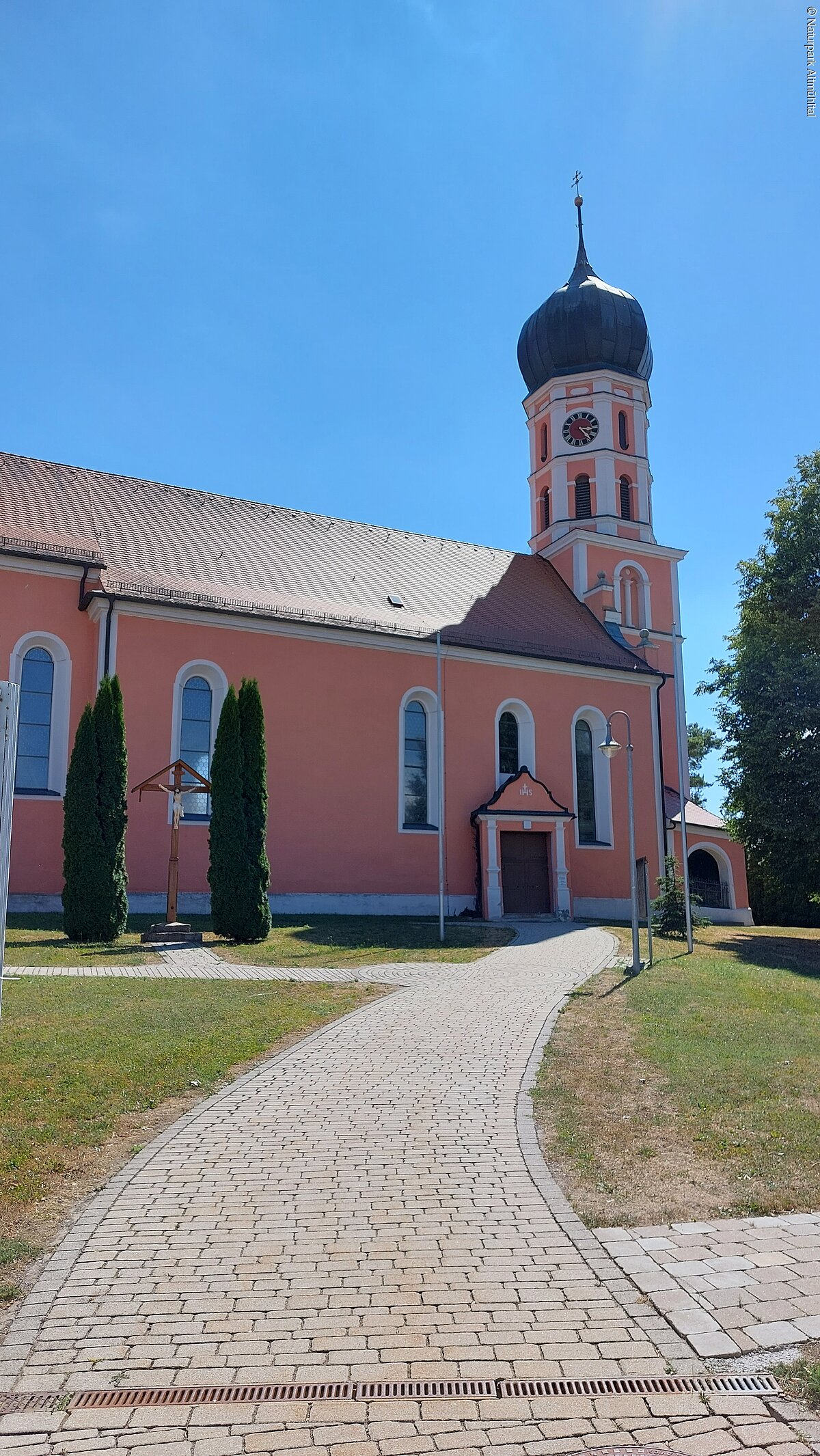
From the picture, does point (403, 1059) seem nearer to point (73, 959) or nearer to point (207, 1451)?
point (207, 1451)

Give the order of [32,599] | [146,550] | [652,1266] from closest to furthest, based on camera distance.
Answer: [652,1266]
[32,599]
[146,550]

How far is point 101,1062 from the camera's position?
8164 mm

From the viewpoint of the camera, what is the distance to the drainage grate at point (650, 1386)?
3520 millimetres

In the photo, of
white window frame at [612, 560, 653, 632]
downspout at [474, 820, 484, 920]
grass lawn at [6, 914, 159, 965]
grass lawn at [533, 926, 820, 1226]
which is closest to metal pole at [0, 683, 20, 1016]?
grass lawn at [533, 926, 820, 1226]

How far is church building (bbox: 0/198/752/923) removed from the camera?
22.6 metres

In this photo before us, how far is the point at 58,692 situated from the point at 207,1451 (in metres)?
20.8

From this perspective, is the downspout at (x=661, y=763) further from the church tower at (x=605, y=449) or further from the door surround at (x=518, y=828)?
the door surround at (x=518, y=828)

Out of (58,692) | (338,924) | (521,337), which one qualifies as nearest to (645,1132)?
(338,924)

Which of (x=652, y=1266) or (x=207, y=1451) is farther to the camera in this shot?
(x=652, y=1266)

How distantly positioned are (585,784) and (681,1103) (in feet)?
73.6

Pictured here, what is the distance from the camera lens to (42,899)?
69.1 ft

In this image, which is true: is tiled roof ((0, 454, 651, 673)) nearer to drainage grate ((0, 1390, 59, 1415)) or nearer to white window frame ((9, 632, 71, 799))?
white window frame ((9, 632, 71, 799))

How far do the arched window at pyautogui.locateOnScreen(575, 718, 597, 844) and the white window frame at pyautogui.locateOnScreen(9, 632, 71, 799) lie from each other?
14551 millimetres

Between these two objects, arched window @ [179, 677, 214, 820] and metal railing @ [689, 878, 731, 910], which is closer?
arched window @ [179, 677, 214, 820]
